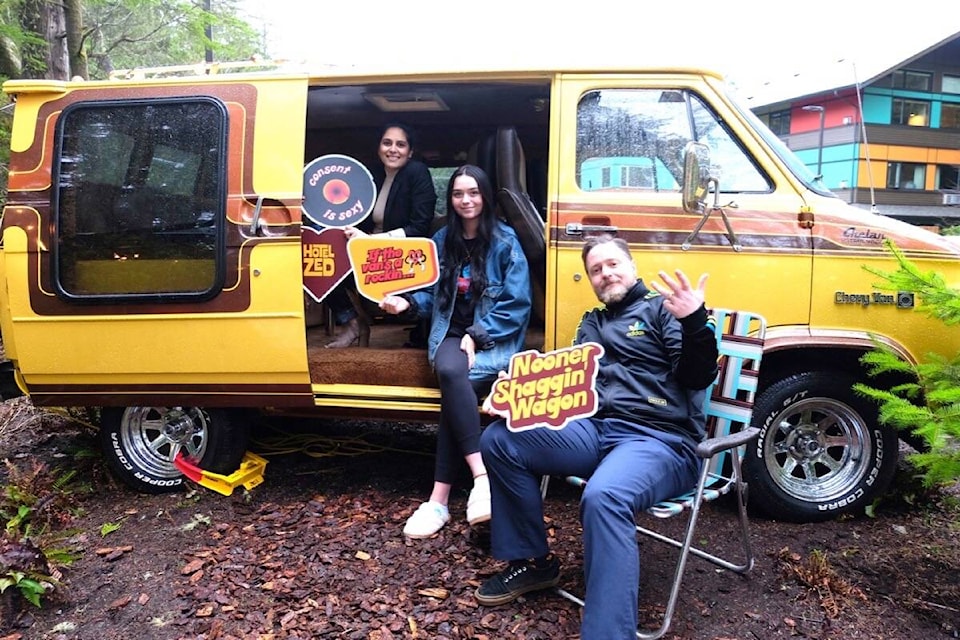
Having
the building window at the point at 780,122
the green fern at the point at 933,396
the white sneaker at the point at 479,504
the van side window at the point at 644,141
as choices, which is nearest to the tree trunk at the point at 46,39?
the van side window at the point at 644,141

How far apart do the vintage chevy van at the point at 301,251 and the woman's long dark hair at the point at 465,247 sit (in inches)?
12.9

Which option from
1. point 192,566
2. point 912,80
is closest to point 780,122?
point 912,80

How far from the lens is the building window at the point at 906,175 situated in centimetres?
2084

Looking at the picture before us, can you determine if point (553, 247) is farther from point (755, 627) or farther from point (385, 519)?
point (755, 627)

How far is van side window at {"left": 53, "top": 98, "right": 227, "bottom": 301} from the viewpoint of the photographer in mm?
3656

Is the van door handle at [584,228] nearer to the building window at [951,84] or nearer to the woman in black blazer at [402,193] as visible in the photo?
the woman in black blazer at [402,193]

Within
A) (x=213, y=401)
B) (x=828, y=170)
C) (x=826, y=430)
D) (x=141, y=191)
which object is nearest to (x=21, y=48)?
(x=141, y=191)

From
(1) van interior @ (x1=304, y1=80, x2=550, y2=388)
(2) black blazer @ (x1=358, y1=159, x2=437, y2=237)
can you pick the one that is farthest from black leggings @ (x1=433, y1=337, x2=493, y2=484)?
(2) black blazer @ (x1=358, y1=159, x2=437, y2=237)

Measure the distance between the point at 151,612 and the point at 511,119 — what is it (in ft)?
12.4

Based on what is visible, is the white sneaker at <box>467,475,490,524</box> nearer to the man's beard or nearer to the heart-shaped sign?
the man's beard

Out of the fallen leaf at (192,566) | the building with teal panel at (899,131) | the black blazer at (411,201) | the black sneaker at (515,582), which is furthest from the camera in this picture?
the building with teal panel at (899,131)

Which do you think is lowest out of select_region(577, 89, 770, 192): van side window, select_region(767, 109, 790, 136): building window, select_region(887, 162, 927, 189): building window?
select_region(577, 89, 770, 192): van side window

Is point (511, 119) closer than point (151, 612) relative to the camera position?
No

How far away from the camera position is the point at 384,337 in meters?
4.85
